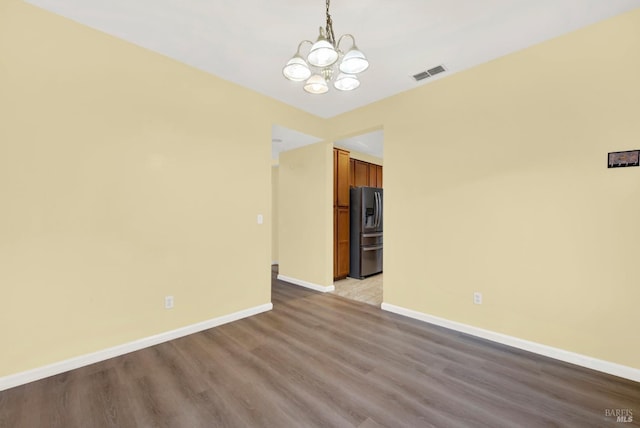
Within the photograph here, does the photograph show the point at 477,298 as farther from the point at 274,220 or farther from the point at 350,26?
the point at 274,220

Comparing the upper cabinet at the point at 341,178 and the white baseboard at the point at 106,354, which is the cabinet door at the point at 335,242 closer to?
the upper cabinet at the point at 341,178

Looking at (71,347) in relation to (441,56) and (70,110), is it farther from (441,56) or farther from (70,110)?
(441,56)

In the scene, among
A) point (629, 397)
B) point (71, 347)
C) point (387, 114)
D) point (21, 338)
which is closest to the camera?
point (629, 397)

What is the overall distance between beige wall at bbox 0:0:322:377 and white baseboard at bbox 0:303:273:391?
0.16ft

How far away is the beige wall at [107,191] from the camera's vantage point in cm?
190

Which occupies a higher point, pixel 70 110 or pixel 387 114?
pixel 387 114

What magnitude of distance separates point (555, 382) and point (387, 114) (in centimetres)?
310

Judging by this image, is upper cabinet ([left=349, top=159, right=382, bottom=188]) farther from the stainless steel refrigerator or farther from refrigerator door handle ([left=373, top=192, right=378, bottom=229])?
refrigerator door handle ([left=373, top=192, right=378, bottom=229])

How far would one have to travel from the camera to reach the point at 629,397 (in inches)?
69.4

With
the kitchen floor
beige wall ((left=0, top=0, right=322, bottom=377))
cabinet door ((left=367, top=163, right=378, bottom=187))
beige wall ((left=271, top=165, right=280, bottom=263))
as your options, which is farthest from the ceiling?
beige wall ((left=271, top=165, right=280, bottom=263))

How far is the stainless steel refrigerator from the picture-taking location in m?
4.93

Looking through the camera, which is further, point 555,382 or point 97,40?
point 97,40

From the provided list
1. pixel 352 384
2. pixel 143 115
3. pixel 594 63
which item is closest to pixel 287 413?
pixel 352 384

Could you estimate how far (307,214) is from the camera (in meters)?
4.46
